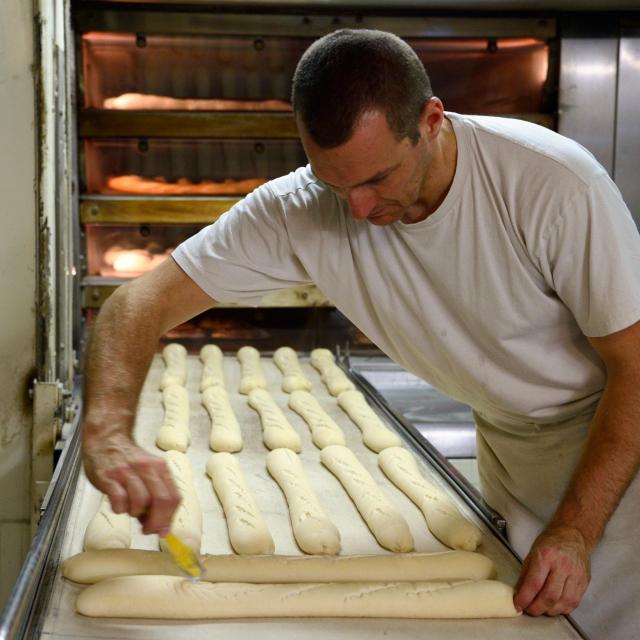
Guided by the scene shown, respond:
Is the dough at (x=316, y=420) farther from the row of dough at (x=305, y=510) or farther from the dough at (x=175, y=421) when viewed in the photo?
the dough at (x=175, y=421)

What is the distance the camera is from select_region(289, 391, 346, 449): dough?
2551 millimetres

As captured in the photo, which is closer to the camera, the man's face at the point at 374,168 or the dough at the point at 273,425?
the man's face at the point at 374,168

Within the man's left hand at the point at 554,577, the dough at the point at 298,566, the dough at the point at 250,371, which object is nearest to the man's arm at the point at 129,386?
the dough at the point at 298,566

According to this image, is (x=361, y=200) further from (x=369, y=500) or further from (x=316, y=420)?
(x=316, y=420)

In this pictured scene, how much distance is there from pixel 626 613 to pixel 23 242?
2.00m

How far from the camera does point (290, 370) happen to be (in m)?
3.42

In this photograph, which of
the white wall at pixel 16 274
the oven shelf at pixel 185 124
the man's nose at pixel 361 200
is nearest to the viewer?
the man's nose at pixel 361 200

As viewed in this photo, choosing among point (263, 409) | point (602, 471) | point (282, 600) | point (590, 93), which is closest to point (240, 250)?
point (282, 600)

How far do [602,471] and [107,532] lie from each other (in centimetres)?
98

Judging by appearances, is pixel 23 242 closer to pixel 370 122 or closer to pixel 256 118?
pixel 256 118

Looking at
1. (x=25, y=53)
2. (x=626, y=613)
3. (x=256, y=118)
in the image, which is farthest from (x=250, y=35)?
(x=626, y=613)

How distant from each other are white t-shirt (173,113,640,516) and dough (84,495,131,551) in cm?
53

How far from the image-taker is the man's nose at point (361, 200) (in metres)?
1.54

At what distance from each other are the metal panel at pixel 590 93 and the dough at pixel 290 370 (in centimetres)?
148
